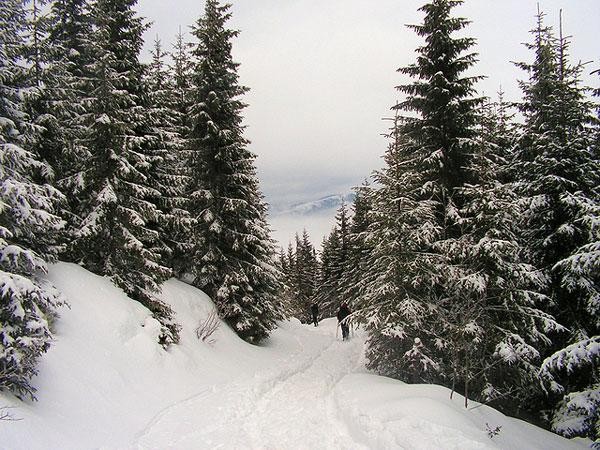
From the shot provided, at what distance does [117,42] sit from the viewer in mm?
13328

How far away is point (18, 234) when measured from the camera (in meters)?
7.23

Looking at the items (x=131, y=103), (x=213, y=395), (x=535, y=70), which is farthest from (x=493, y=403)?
(x=131, y=103)

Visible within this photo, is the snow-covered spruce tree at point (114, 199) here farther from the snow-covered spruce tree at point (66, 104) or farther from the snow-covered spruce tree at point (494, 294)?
the snow-covered spruce tree at point (494, 294)

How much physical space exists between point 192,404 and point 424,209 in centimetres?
826

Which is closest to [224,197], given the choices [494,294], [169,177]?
A: [169,177]

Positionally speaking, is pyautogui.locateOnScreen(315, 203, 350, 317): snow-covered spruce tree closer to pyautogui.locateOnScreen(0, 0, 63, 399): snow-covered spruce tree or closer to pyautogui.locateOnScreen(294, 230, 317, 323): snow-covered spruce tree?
pyautogui.locateOnScreen(294, 230, 317, 323): snow-covered spruce tree

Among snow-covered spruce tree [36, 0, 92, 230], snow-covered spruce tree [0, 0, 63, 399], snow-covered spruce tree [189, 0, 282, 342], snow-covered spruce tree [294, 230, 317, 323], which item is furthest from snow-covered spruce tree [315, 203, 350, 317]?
snow-covered spruce tree [0, 0, 63, 399]

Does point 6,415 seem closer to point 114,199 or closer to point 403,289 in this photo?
point 114,199

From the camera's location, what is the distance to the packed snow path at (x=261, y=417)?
22.8ft

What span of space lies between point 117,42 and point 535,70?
50.6 feet

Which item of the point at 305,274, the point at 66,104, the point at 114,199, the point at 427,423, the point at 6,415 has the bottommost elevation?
the point at 305,274

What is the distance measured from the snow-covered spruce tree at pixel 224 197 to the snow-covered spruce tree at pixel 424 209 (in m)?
5.79

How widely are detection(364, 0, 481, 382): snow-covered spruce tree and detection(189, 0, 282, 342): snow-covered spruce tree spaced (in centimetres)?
579

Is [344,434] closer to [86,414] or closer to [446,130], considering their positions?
[86,414]
